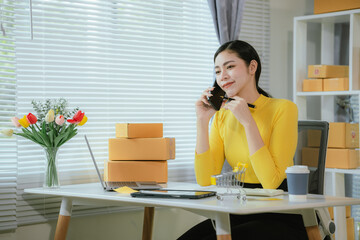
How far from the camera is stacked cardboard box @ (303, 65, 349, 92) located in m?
3.78

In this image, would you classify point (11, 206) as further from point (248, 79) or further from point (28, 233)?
point (248, 79)

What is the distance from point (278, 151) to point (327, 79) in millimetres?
1644

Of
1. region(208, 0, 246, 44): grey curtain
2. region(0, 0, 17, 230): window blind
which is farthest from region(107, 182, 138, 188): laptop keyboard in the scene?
region(208, 0, 246, 44): grey curtain

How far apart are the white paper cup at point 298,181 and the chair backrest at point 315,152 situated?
67 cm

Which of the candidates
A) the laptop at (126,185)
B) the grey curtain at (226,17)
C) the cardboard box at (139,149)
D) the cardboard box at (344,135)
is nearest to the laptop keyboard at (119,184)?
the laptop at (126,185)

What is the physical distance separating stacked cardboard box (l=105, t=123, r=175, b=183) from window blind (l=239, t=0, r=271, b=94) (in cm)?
144

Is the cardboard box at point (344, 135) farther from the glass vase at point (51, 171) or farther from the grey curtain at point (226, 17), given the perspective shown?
the glass vase at point (51, 171)

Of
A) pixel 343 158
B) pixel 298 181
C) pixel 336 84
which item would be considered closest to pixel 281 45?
pixel 336 84

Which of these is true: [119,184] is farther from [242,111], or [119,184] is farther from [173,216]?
[173,216]

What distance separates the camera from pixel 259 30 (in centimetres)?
410

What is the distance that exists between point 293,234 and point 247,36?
2.18m

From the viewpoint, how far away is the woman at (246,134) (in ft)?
7.70

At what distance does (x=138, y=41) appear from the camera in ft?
11.2

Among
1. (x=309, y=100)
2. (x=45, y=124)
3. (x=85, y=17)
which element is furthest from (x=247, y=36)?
(x=45, y=124)
